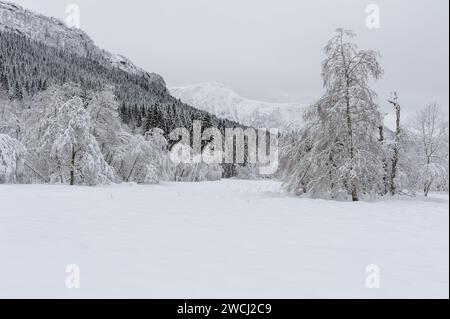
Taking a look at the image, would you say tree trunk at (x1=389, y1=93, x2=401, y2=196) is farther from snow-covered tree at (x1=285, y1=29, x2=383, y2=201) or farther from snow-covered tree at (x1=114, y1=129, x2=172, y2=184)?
snow-covered tree at (x1=114, y1=129, x2=172, y2=184)

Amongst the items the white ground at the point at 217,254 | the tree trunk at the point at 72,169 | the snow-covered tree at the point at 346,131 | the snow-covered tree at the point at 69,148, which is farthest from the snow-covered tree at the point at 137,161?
the white ground at the point at 217,254

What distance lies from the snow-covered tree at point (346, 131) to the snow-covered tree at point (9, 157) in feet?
49.8

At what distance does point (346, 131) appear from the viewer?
14.5 meters

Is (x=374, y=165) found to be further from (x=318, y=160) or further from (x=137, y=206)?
(x=137, y=206)

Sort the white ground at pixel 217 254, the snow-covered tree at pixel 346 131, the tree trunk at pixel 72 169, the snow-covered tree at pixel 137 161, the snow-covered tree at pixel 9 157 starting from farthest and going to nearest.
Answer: the snow-covered tree at pixel 137 161, the tree trunk at pixel 72 169, the snow-covered tree at pixel 9 157, the snow-covered tree at pixel 346 131, the white ground at pixel 217 254

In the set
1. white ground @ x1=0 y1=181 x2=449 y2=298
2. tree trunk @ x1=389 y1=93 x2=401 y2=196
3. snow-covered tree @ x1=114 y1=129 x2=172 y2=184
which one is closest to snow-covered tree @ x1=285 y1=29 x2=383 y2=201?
tree trunk @ x1=389 y1=93 x2=401 y2=196

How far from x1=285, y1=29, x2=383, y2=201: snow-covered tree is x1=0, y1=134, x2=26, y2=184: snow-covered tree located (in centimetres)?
1517

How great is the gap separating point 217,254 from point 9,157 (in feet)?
56.7

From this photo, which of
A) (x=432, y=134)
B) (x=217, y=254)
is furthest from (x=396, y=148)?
(x=217, y=254)

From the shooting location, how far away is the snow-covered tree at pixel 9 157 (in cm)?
1792

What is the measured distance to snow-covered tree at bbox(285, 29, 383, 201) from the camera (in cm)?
1426

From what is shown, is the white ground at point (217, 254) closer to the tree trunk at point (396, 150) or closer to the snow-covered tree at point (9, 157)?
the tree trunk at point (396, 150)

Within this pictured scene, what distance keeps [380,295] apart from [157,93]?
507 ft
